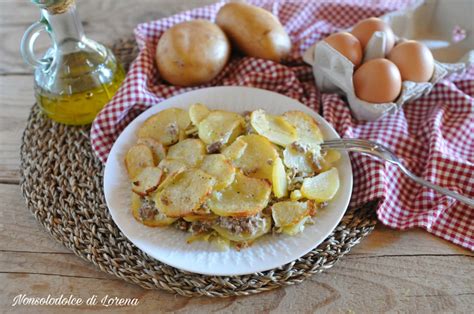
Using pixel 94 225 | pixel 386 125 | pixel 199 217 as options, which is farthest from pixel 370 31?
pixel 94 225

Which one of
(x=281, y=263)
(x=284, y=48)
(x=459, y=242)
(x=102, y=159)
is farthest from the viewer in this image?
(x=284, y=48)

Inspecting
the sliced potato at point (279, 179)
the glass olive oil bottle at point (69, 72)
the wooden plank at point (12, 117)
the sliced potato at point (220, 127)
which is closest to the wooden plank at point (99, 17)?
the wooden plank at point (12, 117)

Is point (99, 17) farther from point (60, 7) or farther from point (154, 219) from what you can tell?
point (154, 219)

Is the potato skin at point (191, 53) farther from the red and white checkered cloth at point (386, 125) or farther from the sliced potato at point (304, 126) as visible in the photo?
the sliced potato at point (304, 126)

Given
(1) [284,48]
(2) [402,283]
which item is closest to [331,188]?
(2) [402,283]

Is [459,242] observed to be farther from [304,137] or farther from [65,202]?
[65,202]

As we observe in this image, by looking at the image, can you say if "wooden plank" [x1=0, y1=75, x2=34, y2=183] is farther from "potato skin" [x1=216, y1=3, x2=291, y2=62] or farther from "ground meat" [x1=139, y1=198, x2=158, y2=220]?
"potato skin" [x1=216, y1=3, x2=291, y2=62]
